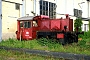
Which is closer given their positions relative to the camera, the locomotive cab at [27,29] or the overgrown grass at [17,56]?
the overgrown grass at [17,56]

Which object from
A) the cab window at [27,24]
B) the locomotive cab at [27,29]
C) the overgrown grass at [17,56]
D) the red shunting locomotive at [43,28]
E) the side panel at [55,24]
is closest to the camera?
the overgrown grass at [17,56]

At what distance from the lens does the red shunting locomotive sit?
701 inches

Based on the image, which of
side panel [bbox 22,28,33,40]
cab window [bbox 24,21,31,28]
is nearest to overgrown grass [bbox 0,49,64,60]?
side panel [bbox 22,28,33,40]

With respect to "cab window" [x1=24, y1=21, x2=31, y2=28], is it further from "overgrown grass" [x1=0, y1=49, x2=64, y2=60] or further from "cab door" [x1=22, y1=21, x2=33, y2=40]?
"overgrown grass" [x1=0, y1=49, x2=64, y2=60]

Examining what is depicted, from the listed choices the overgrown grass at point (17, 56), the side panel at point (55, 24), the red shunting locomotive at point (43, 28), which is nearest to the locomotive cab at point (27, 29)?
the red shunting locomotive at point (43, 28)

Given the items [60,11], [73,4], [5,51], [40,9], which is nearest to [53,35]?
[5,51]

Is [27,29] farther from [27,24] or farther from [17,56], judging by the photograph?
[17,56]

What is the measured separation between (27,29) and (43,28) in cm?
139

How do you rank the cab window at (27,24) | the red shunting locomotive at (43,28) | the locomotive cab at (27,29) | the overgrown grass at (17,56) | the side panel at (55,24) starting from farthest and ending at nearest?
the cab window at (27,24) < the locomotive cab at (27,29) < the side panel at (55,24) < the red shunting locomotive at (43,28) < the overgrown grass at (17,56)

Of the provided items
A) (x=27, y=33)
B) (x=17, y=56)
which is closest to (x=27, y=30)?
(x=27, y=33)

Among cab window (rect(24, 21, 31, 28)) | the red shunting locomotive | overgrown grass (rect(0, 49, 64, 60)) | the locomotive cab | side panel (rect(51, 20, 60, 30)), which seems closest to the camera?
overgrown grass (rect(0, 49, 64, 60))

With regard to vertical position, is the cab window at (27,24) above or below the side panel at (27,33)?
above

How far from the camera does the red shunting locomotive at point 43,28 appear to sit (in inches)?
701

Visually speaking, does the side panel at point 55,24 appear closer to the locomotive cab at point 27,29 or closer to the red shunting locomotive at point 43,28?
the red shunting locomotive at point 43,28
